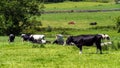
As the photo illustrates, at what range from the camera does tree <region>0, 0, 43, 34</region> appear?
211ft

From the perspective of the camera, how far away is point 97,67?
2000cm

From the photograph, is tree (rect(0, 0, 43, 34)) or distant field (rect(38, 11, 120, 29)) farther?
distant field (rect(38, 11, 120, 29))

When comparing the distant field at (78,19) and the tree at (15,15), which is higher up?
the tree at (15,15)

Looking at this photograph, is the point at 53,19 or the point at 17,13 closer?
the point at 17,13

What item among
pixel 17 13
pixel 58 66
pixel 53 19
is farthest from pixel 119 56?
pixel 53 19

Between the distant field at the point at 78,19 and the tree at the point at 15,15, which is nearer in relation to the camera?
the tree at the point at 15,15

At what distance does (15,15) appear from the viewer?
216 feet

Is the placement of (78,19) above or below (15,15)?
below

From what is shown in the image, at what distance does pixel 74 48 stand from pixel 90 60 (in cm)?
855

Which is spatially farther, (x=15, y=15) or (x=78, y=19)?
(x=78, y=19)

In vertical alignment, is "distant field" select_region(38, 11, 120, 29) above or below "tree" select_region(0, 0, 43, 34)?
below

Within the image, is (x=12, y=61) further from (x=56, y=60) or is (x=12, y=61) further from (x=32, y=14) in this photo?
(x=32, y=14)

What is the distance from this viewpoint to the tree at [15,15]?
211 feet

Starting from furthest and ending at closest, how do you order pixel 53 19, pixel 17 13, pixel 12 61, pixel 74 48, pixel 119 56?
pixel 53 19, pixel 17 13, pixel 74 48, pixel 119 56, pixel 12 61
